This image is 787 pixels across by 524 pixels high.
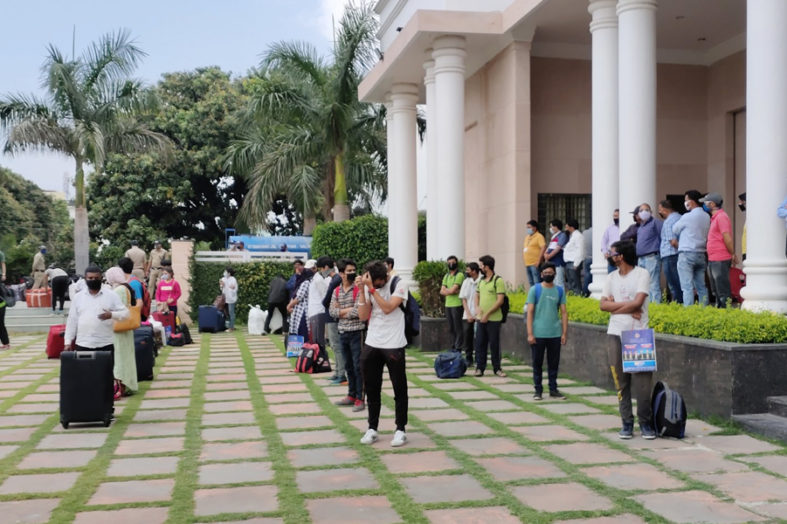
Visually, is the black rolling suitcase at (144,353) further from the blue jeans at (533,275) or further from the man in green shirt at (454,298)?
the blue jeans at (533,275)

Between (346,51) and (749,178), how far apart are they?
14490 mm

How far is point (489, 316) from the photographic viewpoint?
431 inches

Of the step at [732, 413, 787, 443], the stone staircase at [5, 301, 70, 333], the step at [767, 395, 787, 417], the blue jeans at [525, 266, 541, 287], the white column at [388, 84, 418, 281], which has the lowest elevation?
the stone staircase at [5, 301, 70, 333]

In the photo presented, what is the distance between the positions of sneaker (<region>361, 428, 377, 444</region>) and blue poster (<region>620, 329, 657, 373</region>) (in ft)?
7.46

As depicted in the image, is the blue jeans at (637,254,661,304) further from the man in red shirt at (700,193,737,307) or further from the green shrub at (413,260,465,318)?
the green shrub at (413,260,465,318)

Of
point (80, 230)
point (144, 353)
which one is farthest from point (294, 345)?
point (80, 230)

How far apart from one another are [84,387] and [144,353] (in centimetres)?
348

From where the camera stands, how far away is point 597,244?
1221 cm

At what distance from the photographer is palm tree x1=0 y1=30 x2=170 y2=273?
74.6ft

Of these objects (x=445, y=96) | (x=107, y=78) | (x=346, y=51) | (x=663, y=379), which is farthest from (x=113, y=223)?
(x=663, y=379)

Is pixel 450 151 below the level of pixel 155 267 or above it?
above

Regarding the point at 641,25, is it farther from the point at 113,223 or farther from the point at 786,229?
the point at 113,223

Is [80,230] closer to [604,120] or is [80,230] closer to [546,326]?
[604,120]

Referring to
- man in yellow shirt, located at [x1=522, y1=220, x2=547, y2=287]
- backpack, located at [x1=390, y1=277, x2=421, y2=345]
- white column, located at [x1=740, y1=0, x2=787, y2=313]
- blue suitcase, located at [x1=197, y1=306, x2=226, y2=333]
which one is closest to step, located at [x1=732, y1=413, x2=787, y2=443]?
white column, located at [x1=740, y1=0, x2=787, y2=313]
